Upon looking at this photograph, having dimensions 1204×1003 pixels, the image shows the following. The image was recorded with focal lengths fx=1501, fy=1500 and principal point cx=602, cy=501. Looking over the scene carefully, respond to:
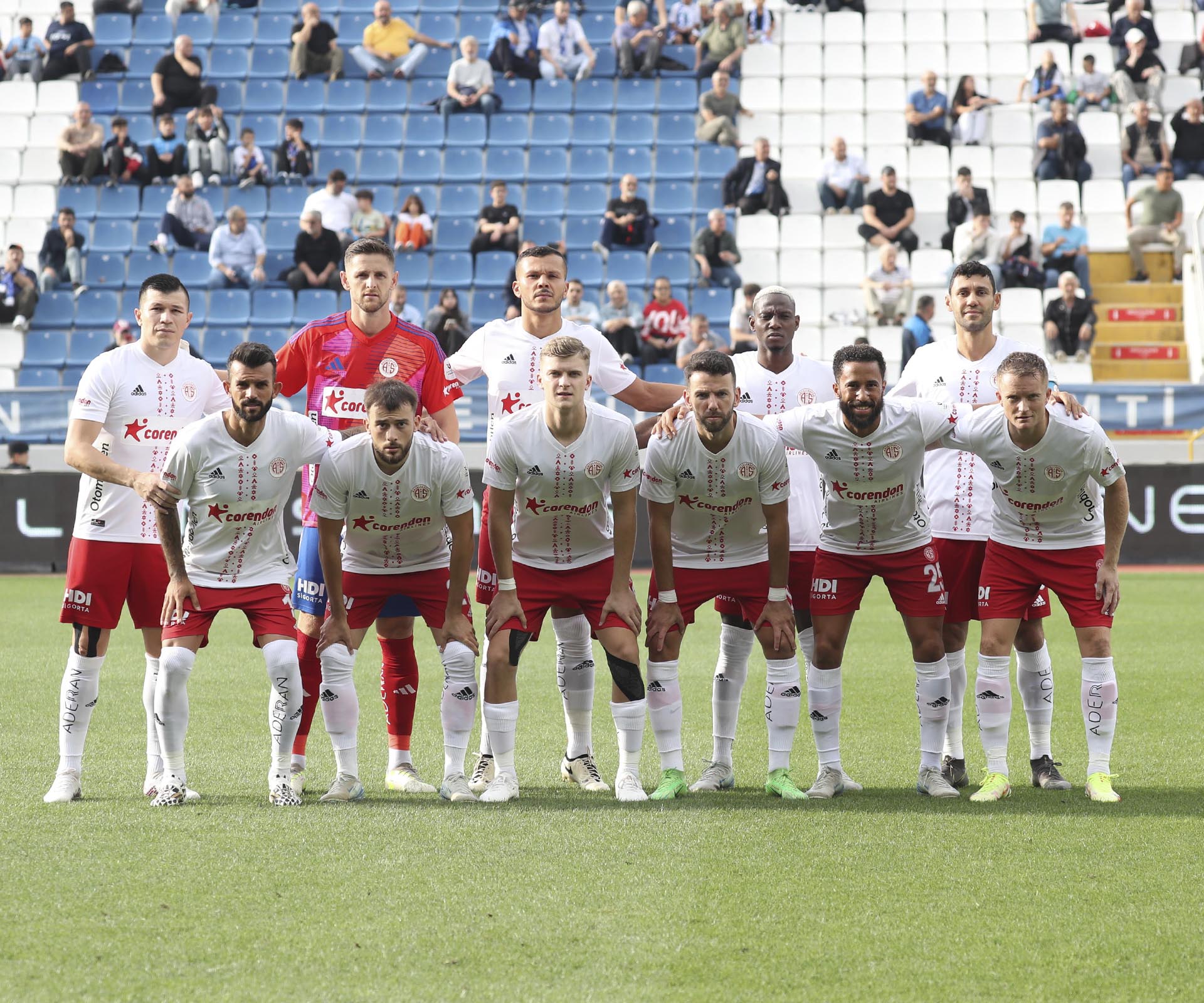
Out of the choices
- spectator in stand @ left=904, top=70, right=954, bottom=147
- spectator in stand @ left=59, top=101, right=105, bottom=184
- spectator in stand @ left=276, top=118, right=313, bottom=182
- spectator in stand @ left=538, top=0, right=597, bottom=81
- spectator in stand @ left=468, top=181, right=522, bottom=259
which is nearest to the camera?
spectator in stand @ left=468, top=181, right=522, bottom=259

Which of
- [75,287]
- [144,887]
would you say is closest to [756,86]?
[75,287]

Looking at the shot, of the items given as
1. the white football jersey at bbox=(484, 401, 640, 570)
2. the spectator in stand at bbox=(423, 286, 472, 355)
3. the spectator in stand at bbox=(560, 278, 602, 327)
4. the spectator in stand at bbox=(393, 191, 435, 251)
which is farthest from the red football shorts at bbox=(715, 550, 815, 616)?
the spectator in stand at bbox=(393, 191, 435, 251)

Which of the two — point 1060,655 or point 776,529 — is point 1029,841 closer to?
point 776,529

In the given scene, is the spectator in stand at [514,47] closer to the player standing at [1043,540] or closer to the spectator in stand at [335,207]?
A: the spectator in stand at [335,207]

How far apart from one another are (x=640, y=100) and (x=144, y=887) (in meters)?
19.6

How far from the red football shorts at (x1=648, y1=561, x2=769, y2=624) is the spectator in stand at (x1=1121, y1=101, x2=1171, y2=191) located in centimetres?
1671

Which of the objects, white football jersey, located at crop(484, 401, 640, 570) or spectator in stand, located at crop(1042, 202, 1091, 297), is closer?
white football jersey, located at crop(484, 401, 640, 570)

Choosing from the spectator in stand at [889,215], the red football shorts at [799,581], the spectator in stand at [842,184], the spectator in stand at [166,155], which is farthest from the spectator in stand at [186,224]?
the red football shorts at [799,581]

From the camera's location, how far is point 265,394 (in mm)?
5992

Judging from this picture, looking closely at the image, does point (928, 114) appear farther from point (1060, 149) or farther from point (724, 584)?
point (724, 584)

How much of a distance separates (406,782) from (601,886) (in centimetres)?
190

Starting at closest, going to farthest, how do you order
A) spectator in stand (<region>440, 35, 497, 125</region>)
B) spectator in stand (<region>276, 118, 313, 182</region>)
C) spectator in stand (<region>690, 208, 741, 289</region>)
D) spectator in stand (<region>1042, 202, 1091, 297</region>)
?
spectator in stand (<region>1042, 202, 1091, 297</region>) < spectator in stand (<region>690, 208, 741, 289</region>) < spectator in stand (<region>276, 118, 313, 182</region>) < spectator in stand (<region>440, 35, 497, 125</region>)

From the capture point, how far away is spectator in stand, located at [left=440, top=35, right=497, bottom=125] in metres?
22.4

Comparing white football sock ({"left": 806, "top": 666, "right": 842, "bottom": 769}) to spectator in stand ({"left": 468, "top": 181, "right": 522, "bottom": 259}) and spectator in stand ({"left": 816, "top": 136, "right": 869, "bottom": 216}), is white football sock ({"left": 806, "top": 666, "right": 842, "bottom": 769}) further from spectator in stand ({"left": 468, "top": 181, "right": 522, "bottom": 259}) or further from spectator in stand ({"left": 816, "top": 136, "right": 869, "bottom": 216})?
spectator in stand ({"left": 816, "top": 136, "right": 869, "bottom": 216})
